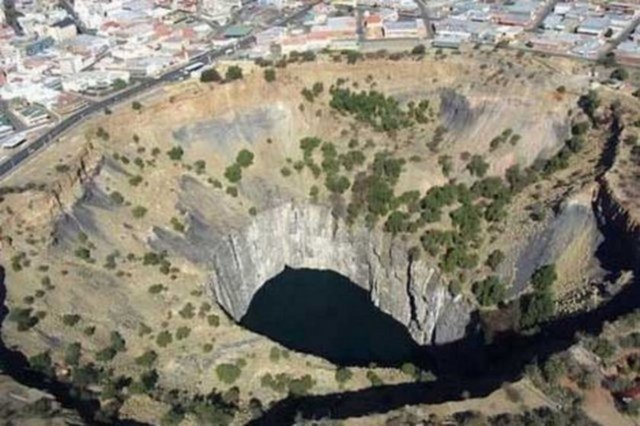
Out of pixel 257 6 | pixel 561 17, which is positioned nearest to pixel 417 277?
pixel 561 17

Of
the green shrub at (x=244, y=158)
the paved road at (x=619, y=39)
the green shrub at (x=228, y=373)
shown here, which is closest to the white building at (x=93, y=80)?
the green shrub at (x=244, y=158)

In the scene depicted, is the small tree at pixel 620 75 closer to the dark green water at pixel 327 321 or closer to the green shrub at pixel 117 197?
the dark green water at pixel 327 321

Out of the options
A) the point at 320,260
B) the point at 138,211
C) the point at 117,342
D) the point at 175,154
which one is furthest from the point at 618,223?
the point at 175,154

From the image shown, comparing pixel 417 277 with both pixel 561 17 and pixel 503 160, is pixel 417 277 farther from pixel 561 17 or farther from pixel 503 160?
pixel 561 17

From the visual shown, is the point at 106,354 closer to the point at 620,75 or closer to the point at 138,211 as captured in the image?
the point at 138,211

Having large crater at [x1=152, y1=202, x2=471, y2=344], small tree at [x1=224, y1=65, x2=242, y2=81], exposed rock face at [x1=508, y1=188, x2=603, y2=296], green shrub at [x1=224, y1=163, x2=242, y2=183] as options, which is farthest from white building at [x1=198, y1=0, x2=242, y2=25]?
exposed rock face at [x1=508, y1=188, x2=603, y2=296]

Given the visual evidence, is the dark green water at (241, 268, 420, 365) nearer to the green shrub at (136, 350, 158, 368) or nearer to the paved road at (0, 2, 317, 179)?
the green shrub at (136, 350, 158, 368)
